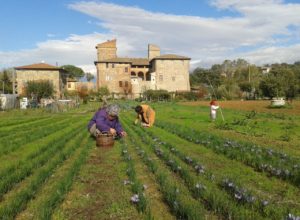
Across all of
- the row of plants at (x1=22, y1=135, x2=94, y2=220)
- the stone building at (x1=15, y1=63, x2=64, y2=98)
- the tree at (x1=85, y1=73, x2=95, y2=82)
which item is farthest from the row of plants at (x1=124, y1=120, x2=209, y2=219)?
the tree at (x1=85, y1=73, x2=95, y2=82)

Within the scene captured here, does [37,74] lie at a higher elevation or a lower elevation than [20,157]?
higher

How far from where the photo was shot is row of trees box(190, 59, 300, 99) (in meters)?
65.6

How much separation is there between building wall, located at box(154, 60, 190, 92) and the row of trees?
6083mm

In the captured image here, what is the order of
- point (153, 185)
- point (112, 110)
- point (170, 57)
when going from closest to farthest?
1. point (153, 185)
2. point (112, 110)
3. point (170, 57)

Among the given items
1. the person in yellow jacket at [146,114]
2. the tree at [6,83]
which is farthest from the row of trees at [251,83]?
the tree at [6,83]

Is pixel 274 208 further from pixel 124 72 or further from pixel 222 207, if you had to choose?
pixel 124 72

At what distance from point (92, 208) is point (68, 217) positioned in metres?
0.54

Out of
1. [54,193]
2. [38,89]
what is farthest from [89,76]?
[54,193]

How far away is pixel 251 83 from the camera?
89688mm

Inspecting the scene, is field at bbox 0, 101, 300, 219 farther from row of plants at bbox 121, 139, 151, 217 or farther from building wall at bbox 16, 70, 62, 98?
building wall at bbox 16, 70, 62, 98

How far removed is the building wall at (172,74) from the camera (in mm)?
92875

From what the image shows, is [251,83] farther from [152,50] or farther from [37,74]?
[37,74]

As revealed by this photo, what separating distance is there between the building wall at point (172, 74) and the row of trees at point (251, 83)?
608cm

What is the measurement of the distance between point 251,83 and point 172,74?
69.0 ft
